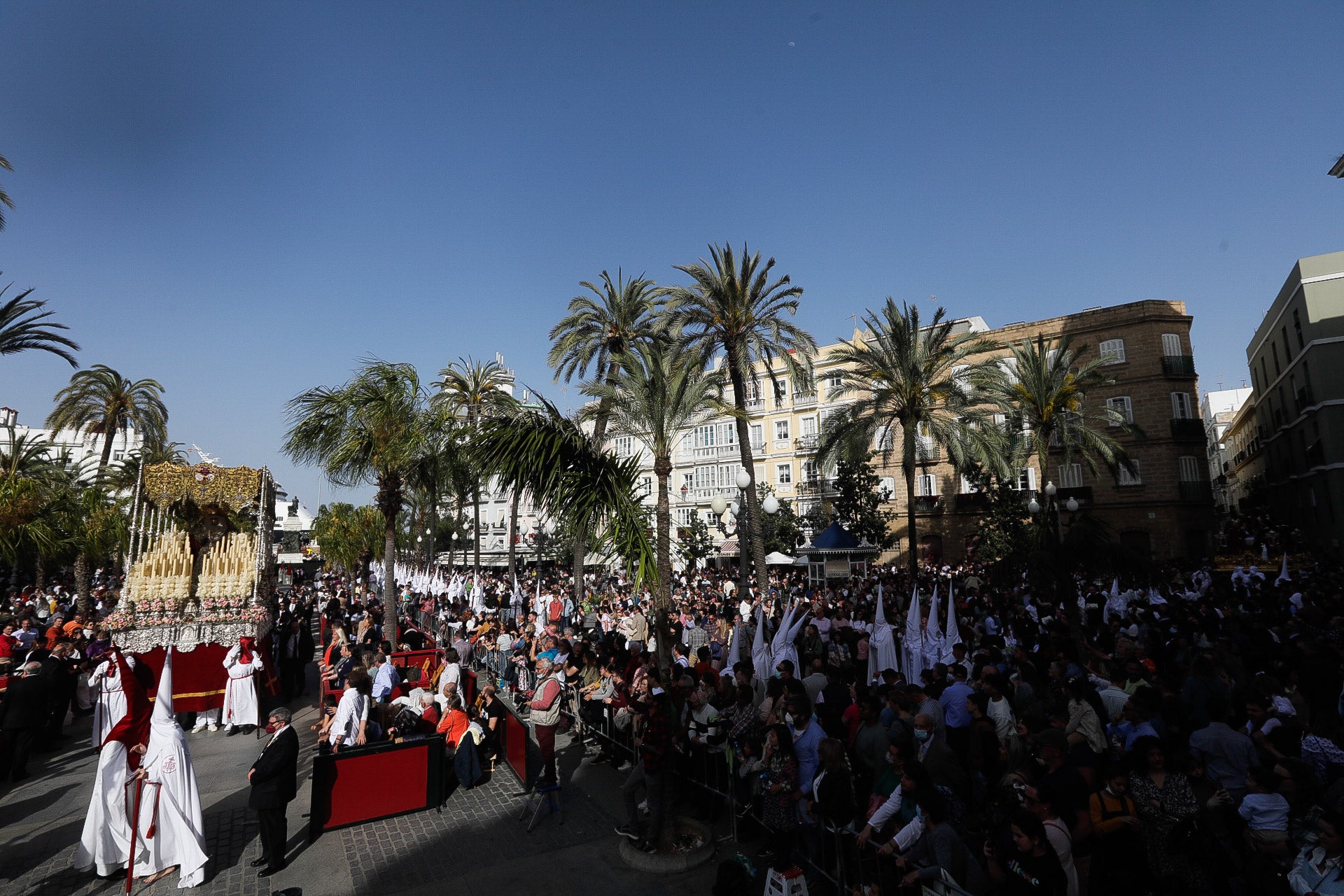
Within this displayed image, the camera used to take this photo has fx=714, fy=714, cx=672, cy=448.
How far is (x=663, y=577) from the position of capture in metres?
13.3

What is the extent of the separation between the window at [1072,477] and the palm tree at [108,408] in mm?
45911

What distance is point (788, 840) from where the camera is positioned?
6426 mm

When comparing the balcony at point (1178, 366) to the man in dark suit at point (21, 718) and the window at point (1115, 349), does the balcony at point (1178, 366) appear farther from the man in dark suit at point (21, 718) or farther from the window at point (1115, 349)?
the man in dark suit at point (21, 718)

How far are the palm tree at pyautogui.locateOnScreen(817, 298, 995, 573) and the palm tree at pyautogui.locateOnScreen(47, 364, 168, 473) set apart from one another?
31.2 meters

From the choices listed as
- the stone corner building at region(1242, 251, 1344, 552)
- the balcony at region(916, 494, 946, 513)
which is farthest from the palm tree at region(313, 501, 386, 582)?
the stone corner building at region(1242, 251, 1344, 552)

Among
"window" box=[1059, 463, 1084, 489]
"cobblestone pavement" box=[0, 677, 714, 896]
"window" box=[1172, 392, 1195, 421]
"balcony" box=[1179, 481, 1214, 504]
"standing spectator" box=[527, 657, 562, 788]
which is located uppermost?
"window" box=[1172, 392, 1195, 421]

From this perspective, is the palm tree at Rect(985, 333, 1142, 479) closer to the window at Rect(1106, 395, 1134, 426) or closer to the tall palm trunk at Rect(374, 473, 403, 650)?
the window at Rect(1106, 395, 1134, 426)

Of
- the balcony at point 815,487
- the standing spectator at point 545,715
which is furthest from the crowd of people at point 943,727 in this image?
the balcony at point 815,487

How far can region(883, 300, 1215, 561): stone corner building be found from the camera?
35938 millimetres

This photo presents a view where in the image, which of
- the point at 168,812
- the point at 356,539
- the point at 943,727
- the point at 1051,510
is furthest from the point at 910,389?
the point at 356,539

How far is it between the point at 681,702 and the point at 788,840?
286 centimetres

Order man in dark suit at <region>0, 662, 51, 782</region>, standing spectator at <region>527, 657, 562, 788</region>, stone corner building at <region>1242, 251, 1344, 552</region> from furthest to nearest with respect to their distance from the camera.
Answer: stone corner building at <region>1242, 251, 1344, 552</region> < man in dark suit at <region>0, 662, 51, 782</region> < standing spectator at <region>527, 657, 562, 788</region>

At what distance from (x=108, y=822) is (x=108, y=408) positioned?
1329 inches

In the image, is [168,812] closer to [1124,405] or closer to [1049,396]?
[1049,396]
